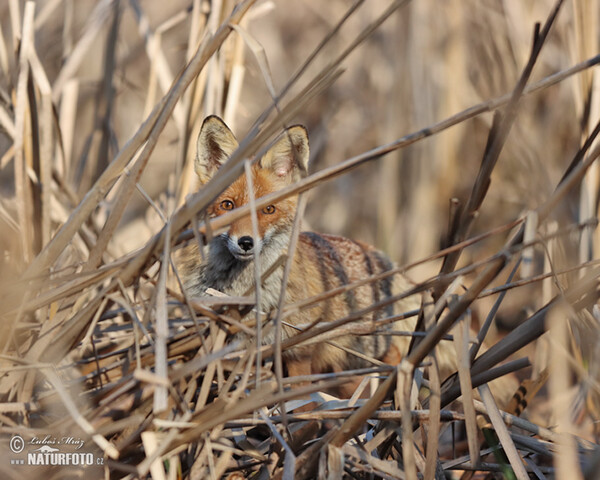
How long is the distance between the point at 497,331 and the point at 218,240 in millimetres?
2805

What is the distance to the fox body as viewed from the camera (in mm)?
3461

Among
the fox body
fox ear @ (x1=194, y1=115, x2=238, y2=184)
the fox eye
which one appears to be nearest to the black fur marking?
the fox body

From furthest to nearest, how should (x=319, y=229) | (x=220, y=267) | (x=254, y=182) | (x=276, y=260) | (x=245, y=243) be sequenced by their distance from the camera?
(x=319, y=229) < (x=220, y=267) < (x=254, y=182) < (x=245, y=243) < (x=276, y=260)

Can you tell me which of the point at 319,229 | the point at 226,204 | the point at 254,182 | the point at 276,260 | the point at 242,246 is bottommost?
the point at 276,260

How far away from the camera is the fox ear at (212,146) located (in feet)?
11.3

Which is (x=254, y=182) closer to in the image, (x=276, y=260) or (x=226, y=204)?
(x=226, y=204)

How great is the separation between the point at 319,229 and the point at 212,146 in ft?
12.9

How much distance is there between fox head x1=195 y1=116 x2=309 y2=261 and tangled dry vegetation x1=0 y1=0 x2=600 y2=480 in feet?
0.74

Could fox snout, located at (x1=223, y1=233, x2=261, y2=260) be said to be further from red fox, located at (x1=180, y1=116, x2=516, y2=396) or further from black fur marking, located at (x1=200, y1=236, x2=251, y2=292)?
black fur marking, located at (x1=200, y1=236, x2=251, y2=292)

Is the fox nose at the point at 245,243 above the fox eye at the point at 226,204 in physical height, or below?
below

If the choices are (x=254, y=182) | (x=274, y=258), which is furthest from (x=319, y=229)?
(x=254, y=182)

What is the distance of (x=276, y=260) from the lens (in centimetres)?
311

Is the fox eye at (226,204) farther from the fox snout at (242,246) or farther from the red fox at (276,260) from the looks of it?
the fox snout at (242,246)

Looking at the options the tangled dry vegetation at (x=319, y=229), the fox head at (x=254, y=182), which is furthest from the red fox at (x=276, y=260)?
the tangled dry vegetation at (x=319, y=229)
